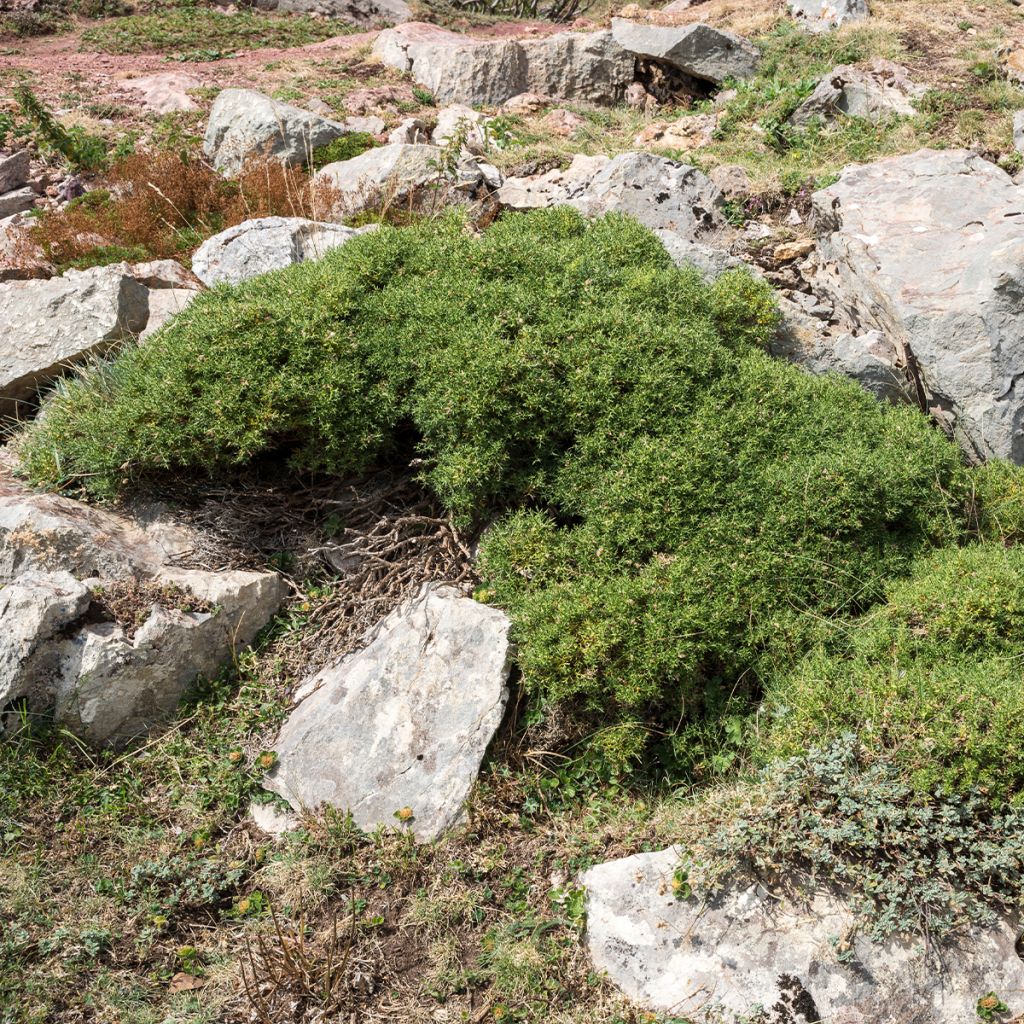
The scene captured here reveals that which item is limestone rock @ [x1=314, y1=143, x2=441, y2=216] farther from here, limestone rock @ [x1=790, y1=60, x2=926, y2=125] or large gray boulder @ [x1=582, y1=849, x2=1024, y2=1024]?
large gray boulder @ [x1=582, y1=849, x2=1024, y2=1024]

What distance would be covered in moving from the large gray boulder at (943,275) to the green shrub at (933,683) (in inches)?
59.7

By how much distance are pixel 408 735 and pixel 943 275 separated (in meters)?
5.18

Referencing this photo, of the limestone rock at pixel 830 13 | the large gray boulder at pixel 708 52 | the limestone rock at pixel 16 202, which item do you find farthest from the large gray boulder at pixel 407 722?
the limestone rock at pixel 830 13

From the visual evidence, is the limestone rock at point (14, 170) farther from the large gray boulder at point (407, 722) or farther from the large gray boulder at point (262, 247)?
the large gray boulder at point (407, 722)

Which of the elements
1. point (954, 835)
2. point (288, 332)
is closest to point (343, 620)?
point (288, 332)

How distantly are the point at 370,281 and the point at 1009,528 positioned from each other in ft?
14.9

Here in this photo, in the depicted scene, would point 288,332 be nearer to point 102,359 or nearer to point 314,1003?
point 102,359

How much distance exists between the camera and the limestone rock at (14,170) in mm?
11180

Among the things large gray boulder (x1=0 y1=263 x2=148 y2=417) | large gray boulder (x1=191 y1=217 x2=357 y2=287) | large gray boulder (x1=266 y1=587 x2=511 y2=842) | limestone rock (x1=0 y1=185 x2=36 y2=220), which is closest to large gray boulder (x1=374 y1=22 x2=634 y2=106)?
limestone rock (x1=0 y1=185 x2=36 y2=220)

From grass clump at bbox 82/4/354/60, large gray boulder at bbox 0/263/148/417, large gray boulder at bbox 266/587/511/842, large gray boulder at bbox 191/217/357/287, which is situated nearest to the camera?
large gray boulder at bbox 266/587/511/842

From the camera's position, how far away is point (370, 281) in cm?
602

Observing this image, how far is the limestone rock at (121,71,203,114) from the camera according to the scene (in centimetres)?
1455

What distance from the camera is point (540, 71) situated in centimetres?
1521

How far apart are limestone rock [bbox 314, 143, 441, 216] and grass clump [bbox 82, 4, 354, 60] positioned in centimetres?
1199
